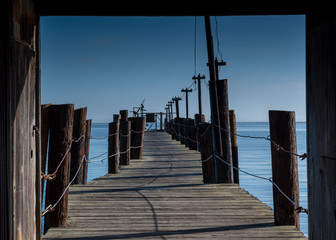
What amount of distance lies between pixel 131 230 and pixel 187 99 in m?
28.6

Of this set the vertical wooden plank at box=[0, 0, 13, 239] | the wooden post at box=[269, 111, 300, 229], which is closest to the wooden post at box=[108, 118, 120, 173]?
the wooden post at box=[269, 111, 300, 229]

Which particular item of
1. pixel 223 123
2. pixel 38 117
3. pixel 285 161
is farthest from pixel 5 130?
pixel 223 123

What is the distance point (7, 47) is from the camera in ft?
7.60

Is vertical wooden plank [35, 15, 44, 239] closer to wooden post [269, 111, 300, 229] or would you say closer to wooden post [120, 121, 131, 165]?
wooden post [269, 111, 300, 229]

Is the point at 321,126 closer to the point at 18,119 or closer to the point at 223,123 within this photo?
the point at 18,119

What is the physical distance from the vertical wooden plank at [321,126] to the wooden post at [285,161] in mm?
1347

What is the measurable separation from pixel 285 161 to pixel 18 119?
303cm

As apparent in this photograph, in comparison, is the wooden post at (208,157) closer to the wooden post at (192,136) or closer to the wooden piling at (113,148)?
the wooden piling at (113,148)

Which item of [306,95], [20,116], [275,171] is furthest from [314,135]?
[20,116]

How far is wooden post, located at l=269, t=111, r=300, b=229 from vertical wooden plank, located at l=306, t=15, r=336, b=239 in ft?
4.42

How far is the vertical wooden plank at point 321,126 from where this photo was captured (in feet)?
7.86

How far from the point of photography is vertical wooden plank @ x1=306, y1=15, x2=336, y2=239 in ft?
7.86

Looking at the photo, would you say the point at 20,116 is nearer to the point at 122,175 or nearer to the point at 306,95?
the point at 306,95

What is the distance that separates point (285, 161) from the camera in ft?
13.7
